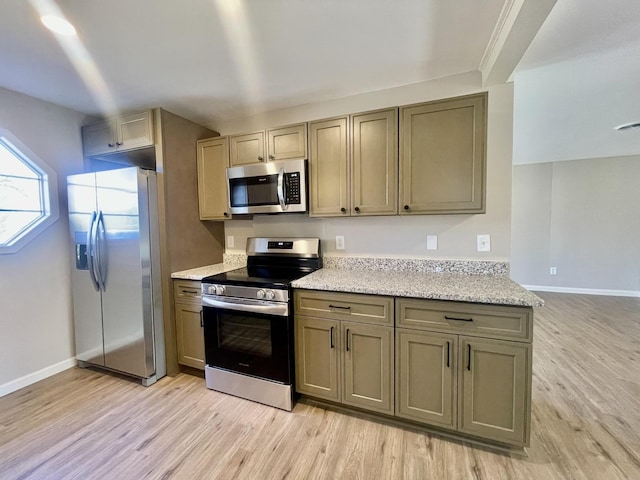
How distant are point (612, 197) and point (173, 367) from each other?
7.03 m

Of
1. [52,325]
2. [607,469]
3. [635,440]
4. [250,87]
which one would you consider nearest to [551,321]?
[635,440]

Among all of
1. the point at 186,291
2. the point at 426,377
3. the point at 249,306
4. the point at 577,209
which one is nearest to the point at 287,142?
the point at 249,306

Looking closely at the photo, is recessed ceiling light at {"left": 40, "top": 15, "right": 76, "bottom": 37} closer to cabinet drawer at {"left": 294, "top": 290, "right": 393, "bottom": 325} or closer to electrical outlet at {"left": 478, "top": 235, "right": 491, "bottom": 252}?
cabinet drawer at {"left": 294, "top": 290, "right": 393, "bottom": 325}

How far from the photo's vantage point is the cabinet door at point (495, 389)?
152cm

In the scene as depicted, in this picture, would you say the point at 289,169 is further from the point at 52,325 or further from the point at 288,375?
the point at 52,325

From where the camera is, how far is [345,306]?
6.13ft

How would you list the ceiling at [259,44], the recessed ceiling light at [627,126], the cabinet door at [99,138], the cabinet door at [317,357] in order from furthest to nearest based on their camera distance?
1. the recessed ceiling light at [627,126]
2. the cabinet door at [99,138]
3. the cabinet door at [317,357]
4. the ceiling at [259,44]

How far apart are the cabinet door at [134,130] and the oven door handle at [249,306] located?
150 cm

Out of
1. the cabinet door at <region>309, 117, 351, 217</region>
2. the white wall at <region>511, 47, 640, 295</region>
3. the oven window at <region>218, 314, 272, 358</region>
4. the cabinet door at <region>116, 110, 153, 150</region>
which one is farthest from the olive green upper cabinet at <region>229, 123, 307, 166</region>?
the white wall at <region>511, 47, 640, 295</region>

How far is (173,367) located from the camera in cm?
250

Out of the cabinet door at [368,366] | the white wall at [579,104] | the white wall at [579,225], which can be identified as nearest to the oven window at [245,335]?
the cabinet door at [368,366]

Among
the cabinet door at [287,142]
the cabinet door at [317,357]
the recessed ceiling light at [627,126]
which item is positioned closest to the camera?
the cabinet door at [317,357]

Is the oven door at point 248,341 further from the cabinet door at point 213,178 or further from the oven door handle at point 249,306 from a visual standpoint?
the cabinet door at point 213,178

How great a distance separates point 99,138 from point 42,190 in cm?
67
